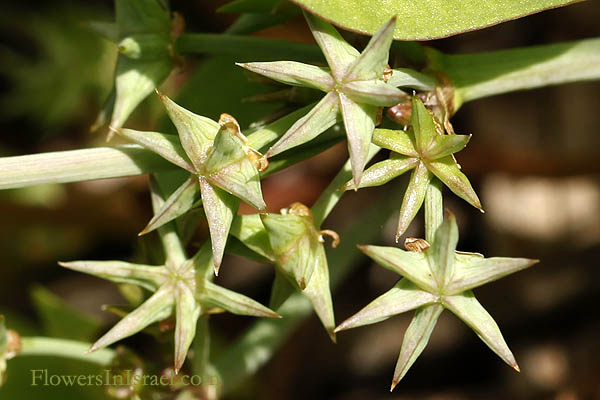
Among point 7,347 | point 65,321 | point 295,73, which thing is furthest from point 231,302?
point 65,321

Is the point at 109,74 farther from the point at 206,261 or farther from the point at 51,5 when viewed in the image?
the point at 206,261

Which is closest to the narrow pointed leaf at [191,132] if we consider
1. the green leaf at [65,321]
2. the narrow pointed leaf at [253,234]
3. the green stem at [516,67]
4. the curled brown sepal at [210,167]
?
the curled brown sepal at [210,167]

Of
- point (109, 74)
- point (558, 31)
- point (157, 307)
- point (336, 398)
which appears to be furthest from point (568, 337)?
point (109, 74)

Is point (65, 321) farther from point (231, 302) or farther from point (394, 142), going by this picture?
point (394, 142)

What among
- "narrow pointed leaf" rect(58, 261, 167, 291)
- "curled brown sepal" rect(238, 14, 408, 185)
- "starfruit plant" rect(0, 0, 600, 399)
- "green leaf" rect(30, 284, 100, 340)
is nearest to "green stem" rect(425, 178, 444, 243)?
"starfruit plant" rect(0, 0, 600, 399)

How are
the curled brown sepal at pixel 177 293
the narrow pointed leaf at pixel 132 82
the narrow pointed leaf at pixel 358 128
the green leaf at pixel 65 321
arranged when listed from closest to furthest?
the narrow pointed leaf at pixel 358 128 → the curled brown sepal at pixel 177 293 → the narrow pointed leaf at pixel 132 82 → the green leaf at pixel 65 321

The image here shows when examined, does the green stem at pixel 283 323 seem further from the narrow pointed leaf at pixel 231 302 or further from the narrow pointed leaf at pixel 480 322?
the narrow pointed leaf at pixel 480 322

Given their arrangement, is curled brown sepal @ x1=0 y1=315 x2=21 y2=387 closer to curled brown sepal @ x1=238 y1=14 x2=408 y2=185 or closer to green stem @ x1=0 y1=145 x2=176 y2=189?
green stem @ x1=0 y1=145 x2=176 y2=189
